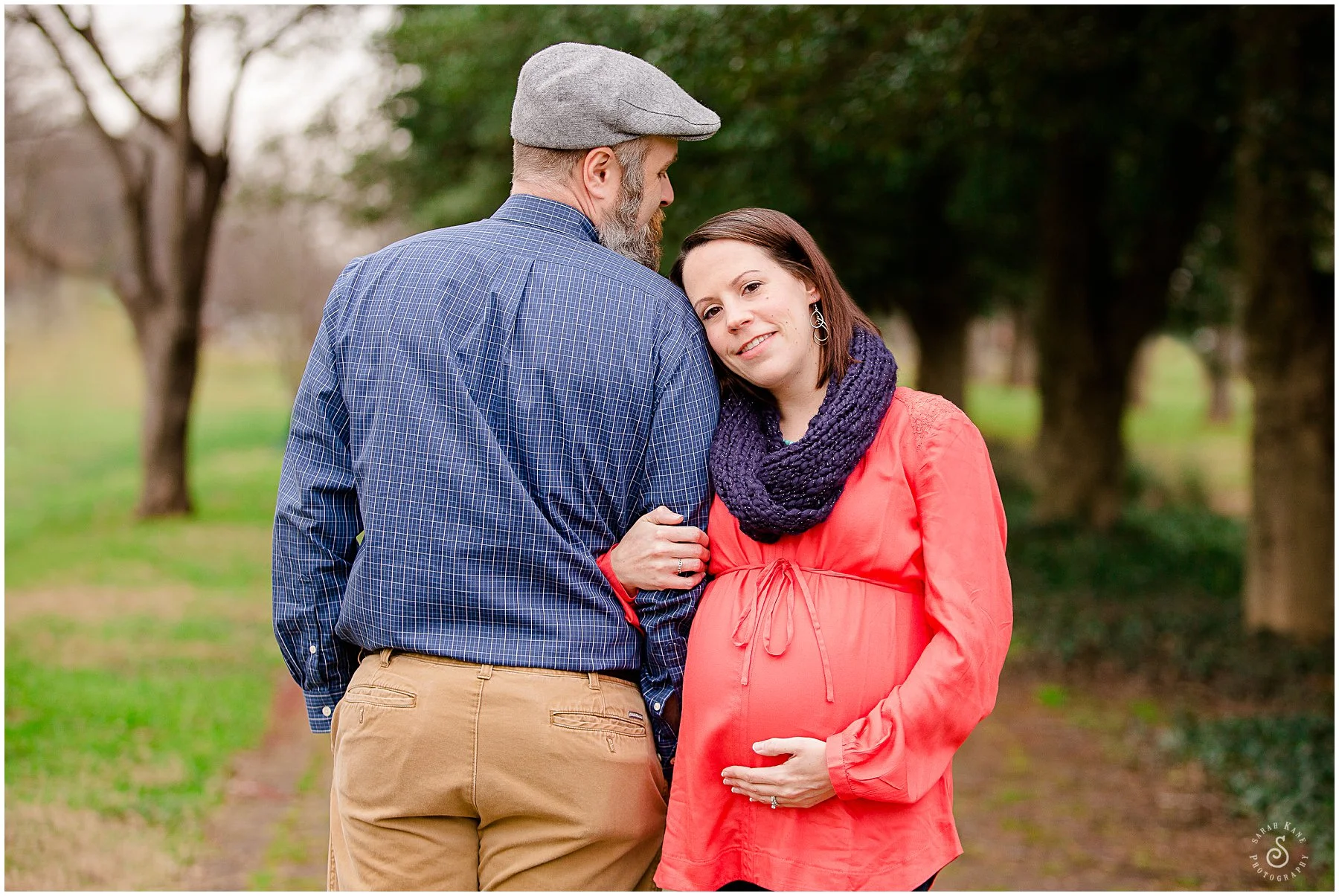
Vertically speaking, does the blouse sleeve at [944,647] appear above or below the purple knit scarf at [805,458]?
below

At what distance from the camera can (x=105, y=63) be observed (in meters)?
14.4

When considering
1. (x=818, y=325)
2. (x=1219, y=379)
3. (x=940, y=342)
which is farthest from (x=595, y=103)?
(x=1219, y=379)

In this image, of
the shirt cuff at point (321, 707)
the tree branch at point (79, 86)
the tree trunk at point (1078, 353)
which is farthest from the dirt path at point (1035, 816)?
the tree branch at point (79, 86)

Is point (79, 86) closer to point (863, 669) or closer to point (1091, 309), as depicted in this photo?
point (1091, 309)

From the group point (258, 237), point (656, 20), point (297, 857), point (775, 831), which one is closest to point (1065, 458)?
point (656, 20)

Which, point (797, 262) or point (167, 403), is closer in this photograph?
point (797, 262)

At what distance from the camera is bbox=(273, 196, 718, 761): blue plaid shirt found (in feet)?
7.62

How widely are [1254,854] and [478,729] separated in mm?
4746

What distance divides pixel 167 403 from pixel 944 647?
1614 cm

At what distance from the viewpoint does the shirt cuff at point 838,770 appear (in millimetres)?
2232

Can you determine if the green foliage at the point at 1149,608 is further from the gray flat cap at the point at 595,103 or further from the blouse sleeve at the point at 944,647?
the gray flat cap at the point at 595,103

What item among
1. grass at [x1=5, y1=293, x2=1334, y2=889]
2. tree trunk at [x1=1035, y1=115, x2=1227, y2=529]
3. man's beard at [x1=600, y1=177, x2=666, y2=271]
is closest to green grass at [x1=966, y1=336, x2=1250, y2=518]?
grass at [x1=5, y1=293, x2=1334, y2=889]

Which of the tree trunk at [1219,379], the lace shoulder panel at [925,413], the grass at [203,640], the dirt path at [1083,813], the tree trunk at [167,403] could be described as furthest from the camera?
the tree trunk at [1219,379]

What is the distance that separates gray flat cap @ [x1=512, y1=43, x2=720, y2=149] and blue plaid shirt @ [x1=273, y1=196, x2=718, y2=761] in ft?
0.64
